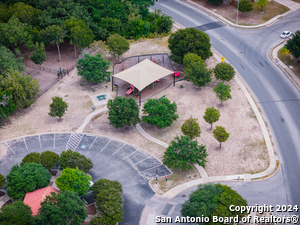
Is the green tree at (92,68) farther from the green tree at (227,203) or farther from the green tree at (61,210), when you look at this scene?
the green tree at (227,203)

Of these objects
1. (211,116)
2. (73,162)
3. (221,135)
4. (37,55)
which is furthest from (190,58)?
(73,162)

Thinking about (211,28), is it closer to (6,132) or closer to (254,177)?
(254,177)

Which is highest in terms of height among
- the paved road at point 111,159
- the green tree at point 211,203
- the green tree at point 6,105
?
the green tree at point 211,203

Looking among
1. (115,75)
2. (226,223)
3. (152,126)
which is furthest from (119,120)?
(226,223)

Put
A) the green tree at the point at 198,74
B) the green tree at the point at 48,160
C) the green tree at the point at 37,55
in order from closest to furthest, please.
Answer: the green tree at the point at 48,160 < the green tree at the point at 198,74 < the green tree at the point at 37,55

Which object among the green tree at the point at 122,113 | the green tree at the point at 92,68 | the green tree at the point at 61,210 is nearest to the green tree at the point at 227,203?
the green tree at the point at 61,210

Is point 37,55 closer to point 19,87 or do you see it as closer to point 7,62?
point 7,62
